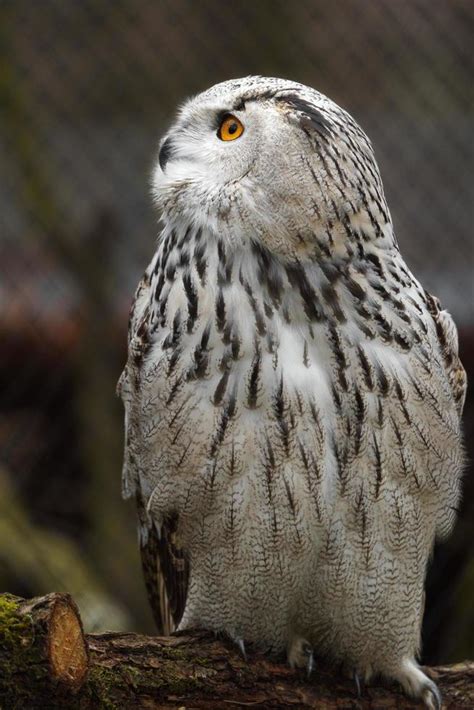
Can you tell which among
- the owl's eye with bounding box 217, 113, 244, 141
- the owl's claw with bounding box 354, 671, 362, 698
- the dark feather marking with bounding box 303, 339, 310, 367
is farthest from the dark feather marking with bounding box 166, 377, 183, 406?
the owl's claw with bounding box 354, 671, 362, 698

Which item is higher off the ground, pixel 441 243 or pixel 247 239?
pixel 441 243

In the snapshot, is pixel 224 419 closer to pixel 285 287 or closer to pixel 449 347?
pixel 285 287

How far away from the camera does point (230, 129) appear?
1.94 m

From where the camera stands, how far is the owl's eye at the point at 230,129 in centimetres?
192

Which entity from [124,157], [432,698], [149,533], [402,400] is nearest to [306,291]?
[402,400]

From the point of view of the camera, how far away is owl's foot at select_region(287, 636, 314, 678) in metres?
2.05

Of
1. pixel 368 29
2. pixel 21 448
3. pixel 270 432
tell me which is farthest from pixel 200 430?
pixel 368 29

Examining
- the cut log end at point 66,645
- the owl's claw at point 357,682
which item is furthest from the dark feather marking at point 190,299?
the owl's claw at point 357,682

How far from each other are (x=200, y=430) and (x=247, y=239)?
0.36 meters

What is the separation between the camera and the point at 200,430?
6.03 ft

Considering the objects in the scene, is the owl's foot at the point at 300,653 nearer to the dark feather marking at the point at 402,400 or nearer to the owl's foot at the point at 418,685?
the owl's foot at the point at 418,685

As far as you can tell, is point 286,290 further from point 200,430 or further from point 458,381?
point 458,381

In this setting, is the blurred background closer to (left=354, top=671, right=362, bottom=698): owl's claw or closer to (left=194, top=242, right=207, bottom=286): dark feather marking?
(left=354, top=671, right=362, bottom=698): owl's claw

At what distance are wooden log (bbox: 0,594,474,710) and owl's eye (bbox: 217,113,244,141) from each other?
0.95 meters
